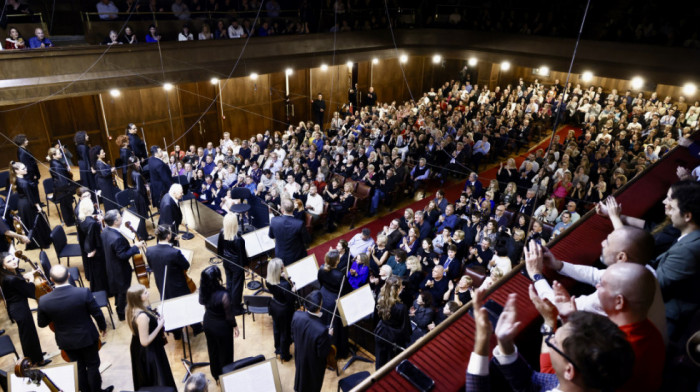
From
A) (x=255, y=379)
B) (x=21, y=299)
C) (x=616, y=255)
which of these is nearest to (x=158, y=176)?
(x=21, y=299)

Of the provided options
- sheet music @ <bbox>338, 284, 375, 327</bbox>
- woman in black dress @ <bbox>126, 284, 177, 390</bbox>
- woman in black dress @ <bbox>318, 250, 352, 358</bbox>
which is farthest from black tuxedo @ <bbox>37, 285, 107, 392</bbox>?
sheet music @ <bbox>338, 284, 375, 327</bbox>

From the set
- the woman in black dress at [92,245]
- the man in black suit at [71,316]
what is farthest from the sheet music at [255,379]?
the woman in black dress at [92,245]

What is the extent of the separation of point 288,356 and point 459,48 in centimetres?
1342

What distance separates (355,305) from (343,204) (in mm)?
4859

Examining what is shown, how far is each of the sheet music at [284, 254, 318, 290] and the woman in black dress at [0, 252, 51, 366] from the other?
9.04ft

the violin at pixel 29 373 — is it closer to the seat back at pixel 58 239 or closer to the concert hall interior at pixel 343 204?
the concert hall interior at pixel 343 204

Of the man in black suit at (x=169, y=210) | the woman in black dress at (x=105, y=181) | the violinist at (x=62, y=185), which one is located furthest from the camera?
the woman in black dress at (x=105, y=181)

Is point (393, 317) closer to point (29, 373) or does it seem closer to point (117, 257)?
point (29, 373)

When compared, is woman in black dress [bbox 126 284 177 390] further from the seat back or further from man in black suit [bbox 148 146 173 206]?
man in black suit [bbox 148 146 173 206]

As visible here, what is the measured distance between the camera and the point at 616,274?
1971mm

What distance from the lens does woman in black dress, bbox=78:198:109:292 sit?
5.52 meters

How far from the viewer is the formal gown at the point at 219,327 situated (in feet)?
13.6

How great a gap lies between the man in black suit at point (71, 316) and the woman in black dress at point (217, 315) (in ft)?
3.44

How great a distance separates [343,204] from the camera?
357 inches
